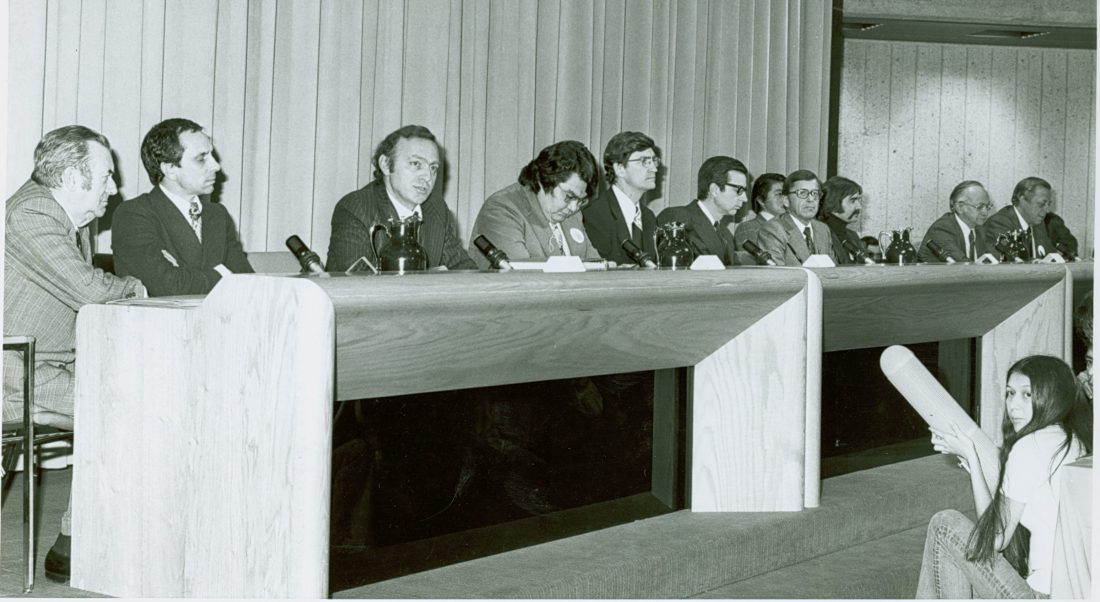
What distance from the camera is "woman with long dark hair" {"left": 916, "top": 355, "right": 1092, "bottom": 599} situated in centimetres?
233

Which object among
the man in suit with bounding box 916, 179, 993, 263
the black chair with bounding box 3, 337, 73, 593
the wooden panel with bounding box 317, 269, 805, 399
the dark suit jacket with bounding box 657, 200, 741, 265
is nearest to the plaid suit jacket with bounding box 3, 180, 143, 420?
the black chair with bounding box 3, 337, 73, 593

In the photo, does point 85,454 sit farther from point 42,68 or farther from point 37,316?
point 42,68

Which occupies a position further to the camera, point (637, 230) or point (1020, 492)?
point (637, 230)

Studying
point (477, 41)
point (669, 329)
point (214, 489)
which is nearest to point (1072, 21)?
point (477, 41)

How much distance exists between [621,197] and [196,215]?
1904mm

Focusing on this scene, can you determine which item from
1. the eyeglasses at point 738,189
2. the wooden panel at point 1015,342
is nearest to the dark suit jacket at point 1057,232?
the eyeglasses at point 738,189

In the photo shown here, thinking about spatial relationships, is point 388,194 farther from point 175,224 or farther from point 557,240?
point 557,240

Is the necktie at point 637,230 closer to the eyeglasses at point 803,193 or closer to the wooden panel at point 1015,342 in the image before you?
the eyeglasses at point 803,193

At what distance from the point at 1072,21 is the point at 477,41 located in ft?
15.2

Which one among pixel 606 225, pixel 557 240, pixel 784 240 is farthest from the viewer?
pixel 784 240

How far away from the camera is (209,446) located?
2094mm

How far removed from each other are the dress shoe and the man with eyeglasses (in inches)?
76.9

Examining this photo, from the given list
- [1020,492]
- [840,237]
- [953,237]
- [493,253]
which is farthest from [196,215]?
[953,237]

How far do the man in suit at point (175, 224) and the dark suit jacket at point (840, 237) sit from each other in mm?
3201
